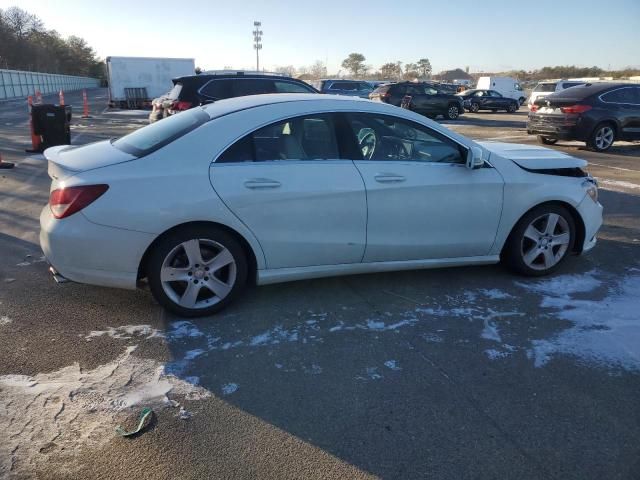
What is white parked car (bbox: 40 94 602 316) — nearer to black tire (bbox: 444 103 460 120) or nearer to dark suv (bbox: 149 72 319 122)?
dark suv (bbox: 149 72 319 122)

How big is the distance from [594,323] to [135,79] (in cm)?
2902

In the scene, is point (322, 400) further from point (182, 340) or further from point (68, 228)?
point (68, 228)

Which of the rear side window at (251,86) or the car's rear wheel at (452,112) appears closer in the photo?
the rear side window at (251,86)

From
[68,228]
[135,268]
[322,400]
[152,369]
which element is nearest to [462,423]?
[322,400]

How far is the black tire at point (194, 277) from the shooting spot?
3.60 metres

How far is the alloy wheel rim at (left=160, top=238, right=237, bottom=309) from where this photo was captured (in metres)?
3.66

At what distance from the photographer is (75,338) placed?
347 centimetres

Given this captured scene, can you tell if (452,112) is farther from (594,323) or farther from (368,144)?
(594,323)

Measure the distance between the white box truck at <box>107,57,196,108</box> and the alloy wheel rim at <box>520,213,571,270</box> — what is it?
27.1 metres

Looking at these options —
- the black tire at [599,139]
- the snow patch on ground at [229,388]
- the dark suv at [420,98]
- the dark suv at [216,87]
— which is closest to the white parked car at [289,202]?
the snow patch on ground at [229,388]

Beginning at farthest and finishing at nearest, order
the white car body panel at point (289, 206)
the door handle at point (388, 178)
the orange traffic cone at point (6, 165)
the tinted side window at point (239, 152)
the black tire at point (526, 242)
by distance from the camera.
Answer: the orange traffic cone at point (6, 165) → the black tire at point (526, 242) → the door handle at point (388, 178) → the tinted side window at point (239, 152) → the white car body panel at point (289, 206)

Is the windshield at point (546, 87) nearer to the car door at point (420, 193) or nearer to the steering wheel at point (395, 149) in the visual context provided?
the car door at point (420, 193)

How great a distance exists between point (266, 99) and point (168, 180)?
1.22 meters

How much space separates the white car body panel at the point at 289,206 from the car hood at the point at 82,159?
1 centimetres
